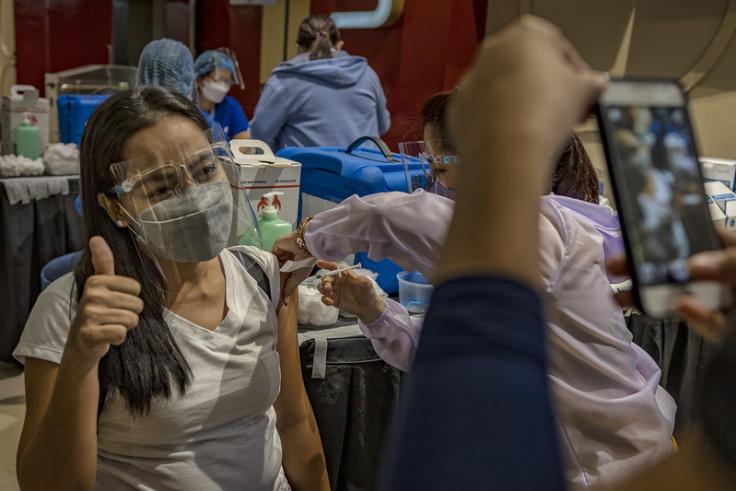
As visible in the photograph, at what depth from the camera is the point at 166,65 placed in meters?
3.86

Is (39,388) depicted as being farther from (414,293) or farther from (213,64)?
(213,64)

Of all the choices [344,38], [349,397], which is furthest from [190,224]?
[344,38]

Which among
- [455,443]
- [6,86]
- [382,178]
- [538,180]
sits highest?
[538,180]

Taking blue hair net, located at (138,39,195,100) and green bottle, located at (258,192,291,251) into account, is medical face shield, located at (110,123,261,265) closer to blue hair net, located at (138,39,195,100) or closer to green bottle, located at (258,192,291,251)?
green bottle, located at (258,192,291,251)

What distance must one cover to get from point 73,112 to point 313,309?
277cm

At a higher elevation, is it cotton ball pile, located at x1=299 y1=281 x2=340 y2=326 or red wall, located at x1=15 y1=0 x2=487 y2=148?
red wall, located at x1=15 y1=0 x2=487 y2=148

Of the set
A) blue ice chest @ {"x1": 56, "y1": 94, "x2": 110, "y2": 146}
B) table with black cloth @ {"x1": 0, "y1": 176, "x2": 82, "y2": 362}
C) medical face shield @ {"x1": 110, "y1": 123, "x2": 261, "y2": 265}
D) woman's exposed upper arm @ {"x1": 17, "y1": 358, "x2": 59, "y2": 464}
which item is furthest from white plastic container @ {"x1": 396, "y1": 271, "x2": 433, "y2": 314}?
blue ice chest @ {"x1": 56, "y1": 94, "x2": 110, "y2": 146}

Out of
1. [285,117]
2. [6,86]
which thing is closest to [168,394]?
[285,117]

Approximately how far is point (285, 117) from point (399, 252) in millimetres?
2785

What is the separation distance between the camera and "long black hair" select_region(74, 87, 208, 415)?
126 centimetres

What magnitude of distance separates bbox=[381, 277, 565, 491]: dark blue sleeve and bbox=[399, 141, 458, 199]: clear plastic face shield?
45.7 inches

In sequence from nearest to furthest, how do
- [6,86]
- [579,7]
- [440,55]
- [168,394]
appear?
[168,394]
[579,7]
[440,55]
[6,86]

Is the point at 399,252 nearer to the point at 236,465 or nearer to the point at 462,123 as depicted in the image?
the point at 236,465

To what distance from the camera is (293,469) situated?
5.20 feet
